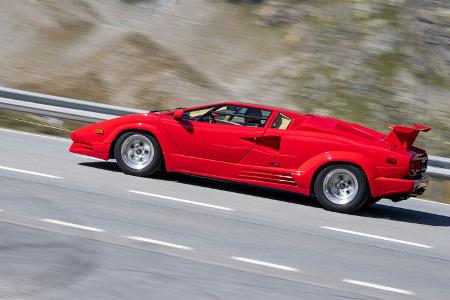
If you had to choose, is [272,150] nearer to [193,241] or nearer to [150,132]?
[150,132]

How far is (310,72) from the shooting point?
22547mm

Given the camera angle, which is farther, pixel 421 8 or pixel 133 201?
pixel 421 8

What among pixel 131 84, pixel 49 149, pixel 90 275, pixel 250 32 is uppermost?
pixel 250 32

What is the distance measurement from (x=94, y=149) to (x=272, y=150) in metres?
2.59

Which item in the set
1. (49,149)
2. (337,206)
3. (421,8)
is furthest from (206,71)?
(337,206)

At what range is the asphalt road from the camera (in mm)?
6312

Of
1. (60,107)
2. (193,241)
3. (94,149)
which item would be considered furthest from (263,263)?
(60,107)

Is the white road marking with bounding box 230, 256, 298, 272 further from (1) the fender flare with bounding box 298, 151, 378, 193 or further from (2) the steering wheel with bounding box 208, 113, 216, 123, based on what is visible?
(2) the steering wheel with bounding box 208, 113, 216, 123

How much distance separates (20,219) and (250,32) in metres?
17.3

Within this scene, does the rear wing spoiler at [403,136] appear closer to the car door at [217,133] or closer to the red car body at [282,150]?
the red car body at [282,150]

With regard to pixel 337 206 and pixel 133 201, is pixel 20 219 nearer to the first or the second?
pixel 133 201

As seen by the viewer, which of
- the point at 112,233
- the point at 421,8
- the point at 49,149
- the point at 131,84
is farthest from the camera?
the point at 421,8

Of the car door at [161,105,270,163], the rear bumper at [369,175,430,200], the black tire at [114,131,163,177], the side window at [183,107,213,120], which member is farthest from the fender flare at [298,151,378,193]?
the black tire at [114,131,163,177]

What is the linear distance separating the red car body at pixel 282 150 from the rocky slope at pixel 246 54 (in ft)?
32.1
